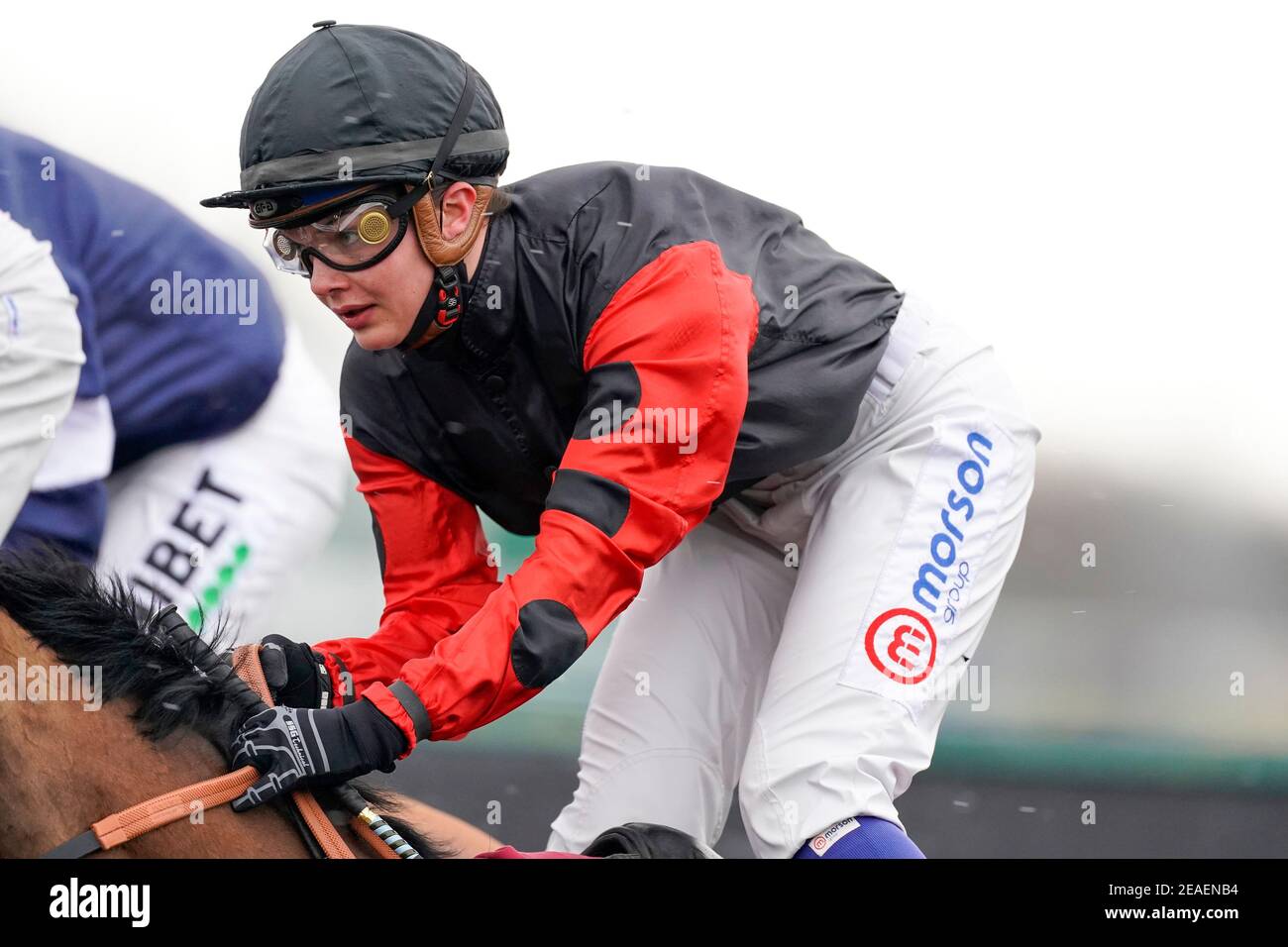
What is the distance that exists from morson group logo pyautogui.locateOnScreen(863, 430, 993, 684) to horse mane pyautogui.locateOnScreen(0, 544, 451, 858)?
0.71 meters

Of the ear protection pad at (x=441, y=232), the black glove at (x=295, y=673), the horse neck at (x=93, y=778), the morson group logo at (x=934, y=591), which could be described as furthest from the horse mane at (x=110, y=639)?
the morson group logo at (x=934, y=591)

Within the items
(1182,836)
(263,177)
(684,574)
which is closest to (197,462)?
(684,574)

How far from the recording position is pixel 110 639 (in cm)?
134

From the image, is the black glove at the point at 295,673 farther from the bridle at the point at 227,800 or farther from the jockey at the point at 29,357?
the jockey at the point at 29,357

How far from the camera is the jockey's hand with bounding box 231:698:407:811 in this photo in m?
1.34

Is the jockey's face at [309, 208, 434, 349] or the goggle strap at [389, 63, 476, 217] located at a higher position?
the goggle strap at [389, 63, 476, 217]

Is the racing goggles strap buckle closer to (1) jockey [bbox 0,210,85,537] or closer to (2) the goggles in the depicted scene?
(2) the goggles

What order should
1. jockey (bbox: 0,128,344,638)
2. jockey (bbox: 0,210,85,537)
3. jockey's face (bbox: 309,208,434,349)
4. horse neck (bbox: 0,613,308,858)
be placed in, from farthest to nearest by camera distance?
jockey (bbox: 0,128,344,638), jockey (bbox: 0,210,85,537), jockey's face (bbox: 309,208,434,349), horse neck (bbox: 0,613,308,858)

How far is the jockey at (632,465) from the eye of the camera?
1.56m

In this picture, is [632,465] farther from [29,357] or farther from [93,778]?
[29,357]

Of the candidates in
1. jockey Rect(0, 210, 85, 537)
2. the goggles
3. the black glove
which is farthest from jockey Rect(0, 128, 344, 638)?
the goggles

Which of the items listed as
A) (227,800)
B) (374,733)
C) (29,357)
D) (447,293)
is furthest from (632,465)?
(29,357)
